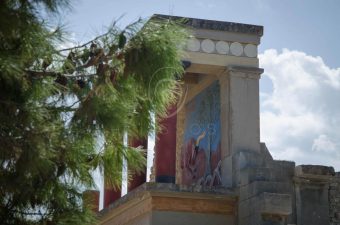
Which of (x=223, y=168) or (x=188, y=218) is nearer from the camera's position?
(x=188, y=218)

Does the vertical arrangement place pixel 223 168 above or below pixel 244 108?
below

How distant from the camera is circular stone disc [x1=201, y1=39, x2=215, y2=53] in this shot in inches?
614

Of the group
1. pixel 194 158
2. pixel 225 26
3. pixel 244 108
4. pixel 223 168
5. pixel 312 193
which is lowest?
pixel 312 193

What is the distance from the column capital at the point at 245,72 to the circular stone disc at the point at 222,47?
0.47 metres

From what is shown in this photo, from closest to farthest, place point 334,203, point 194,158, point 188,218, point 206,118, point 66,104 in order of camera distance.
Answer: point 66,104, point 188,218, point 334,203, point 206,118, point 194,158

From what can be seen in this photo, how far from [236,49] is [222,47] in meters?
0.33

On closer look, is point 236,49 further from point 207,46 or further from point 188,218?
point 188,218

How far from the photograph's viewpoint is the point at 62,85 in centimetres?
630

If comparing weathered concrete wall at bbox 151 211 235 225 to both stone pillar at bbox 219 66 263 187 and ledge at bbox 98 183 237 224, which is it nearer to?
ledge at bbox 98 183 237 224

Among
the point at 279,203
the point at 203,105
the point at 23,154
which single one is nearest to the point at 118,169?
the point at 23,154

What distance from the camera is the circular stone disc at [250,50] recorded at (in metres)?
15.6

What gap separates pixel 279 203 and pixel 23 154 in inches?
303

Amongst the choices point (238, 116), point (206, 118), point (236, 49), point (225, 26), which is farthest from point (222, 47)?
point (206, 118)

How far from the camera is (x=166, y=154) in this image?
1517 cm
